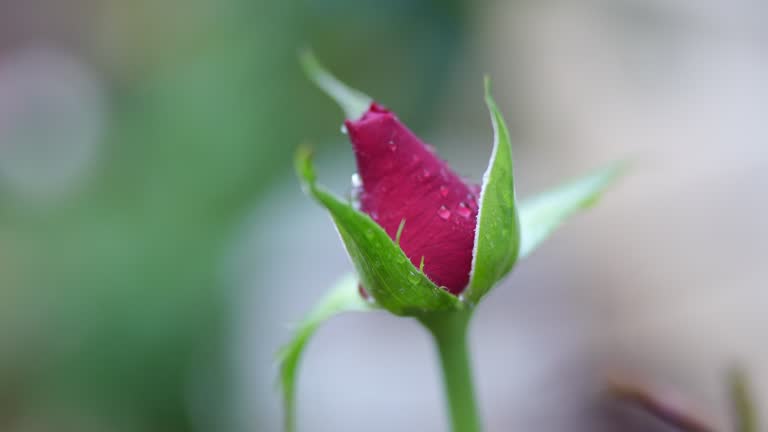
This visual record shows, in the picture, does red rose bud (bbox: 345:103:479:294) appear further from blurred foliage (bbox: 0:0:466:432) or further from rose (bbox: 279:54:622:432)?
blurred foliage (bbox: 0:0:466:432)

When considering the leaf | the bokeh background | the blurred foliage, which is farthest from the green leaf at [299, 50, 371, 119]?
the blurred foliage

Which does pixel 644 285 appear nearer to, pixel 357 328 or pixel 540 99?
pixel 357 328

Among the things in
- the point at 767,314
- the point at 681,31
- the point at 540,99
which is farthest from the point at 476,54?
the point at 767,314

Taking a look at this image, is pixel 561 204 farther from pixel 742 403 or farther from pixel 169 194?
pixel 169 194

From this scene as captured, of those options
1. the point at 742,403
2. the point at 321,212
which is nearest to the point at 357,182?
the point at 742,403

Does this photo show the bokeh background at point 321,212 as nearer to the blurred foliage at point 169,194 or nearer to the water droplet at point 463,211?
the blurred foliage at point 169,194
